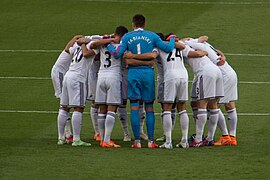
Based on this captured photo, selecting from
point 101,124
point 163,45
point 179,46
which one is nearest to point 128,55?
point 163,45

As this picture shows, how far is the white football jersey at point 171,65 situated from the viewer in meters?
18.9

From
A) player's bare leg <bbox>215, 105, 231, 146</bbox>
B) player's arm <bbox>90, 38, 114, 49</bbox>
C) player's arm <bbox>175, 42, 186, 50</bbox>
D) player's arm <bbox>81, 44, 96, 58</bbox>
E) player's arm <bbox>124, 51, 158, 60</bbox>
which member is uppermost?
player's arm <bbox>90, 38, 114, 49</bbox>

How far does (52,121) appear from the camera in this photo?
73.1ft

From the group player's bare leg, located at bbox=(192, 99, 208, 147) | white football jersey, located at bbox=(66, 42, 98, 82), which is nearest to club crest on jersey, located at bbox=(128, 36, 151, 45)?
white football jersey, located at bbox=(66, 42, 98, 82)

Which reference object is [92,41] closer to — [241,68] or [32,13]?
[241,68]

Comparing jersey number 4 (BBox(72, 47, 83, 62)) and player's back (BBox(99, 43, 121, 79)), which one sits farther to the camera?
jersey number 4 (BBox(72, 47, 83, 62))

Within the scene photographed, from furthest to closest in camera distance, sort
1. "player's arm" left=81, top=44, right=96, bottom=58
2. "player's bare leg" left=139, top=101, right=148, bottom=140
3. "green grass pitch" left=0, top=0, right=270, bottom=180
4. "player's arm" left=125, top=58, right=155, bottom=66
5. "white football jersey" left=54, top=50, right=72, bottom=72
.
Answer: "white football jersey" left=54, top=50, right=72, bottom=72
"player's bare leg" left=139, top=101, right=148, bottom=140
"player's arm" left=81, top=44, right=96, bottom=58
"player's arm" left=125, top=58, right=155, bottom=66
"green grass pitch" left=0, top=0, right=270, bottom=180

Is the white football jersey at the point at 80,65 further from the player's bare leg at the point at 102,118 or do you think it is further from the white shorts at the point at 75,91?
the player's bare leg at the point at 102,118

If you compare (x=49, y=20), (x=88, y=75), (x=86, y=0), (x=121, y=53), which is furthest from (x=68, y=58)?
(x=86, y=0)

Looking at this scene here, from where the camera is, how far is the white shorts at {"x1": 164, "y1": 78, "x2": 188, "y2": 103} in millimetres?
18828

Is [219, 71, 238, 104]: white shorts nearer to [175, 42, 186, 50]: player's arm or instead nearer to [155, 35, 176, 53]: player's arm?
[175, 42, 186, 50]: player's arm

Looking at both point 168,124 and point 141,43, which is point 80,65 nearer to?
point 141,43

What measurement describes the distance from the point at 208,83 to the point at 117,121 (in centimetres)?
406

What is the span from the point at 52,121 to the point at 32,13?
1482cm
